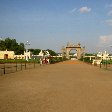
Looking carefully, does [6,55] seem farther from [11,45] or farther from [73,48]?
[73,48]

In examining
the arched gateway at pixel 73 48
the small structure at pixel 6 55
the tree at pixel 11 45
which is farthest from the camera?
the arched gateway at pixel 73 48

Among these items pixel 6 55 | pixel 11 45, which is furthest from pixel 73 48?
pixel 6 55

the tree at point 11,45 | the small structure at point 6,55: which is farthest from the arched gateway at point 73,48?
the small structure at point 6,55

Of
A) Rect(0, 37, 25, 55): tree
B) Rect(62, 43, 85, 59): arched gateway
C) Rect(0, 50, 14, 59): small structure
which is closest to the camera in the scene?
Rect(0, 50, 14, 59): small structure

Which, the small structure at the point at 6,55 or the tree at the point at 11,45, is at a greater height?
the tree at the point at 11,45

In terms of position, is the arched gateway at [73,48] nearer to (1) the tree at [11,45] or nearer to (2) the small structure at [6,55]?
(1) the tree at [11,45]

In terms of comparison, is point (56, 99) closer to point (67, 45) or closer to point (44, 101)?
point (44, 101)

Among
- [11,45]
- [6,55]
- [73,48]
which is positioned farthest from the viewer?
[73,48]

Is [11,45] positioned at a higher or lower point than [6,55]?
higher

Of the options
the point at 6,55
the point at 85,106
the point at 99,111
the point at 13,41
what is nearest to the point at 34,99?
the point at 85,106

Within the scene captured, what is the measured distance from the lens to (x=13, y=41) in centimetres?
13325

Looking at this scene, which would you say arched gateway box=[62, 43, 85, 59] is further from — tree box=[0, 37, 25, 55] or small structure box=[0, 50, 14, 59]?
small structure box=[0, 50, 14, 59]

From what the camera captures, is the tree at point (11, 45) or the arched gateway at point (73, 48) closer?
the tree at point (11, 45)

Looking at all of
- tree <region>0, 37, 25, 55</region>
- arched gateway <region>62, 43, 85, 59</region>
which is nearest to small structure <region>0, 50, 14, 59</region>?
tree <region>0, 37, 25, 55</region>
